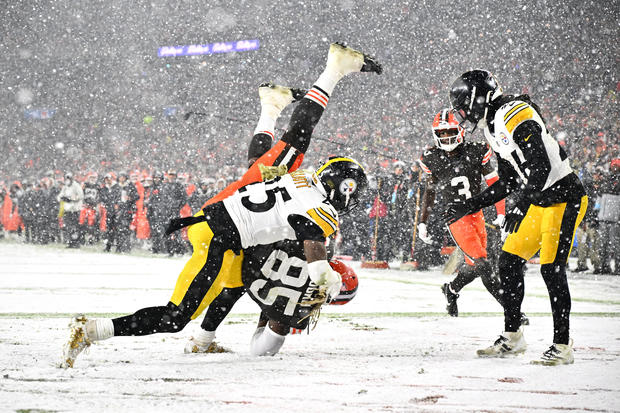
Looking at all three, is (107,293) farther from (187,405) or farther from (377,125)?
(377,125)

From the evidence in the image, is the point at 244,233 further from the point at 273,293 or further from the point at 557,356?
the point at 557,356

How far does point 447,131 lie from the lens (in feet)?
21.2

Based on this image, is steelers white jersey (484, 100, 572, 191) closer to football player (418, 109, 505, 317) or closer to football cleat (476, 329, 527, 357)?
football cleat (476, 329, 527, 357)

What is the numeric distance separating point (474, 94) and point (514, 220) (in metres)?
0.83

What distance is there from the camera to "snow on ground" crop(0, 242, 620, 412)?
2.94 m

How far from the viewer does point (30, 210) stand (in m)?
21.3

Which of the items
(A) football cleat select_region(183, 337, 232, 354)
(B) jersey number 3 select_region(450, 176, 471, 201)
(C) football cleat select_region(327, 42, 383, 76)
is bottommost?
(A) football cleat select_region(183, 337, 232, 354)

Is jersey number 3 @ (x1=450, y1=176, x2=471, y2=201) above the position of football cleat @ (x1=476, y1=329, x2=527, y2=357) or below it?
above

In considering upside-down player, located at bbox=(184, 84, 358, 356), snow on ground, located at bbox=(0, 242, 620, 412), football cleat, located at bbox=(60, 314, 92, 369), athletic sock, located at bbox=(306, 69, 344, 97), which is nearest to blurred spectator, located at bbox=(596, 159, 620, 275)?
snow on ground, located at bbox=(0, 242, 620, 412)

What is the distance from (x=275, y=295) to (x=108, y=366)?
101cm

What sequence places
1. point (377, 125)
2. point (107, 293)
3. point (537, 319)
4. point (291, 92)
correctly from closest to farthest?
point (291, 92) < point (537, 319) < point (107, 293) < point (377, 125)

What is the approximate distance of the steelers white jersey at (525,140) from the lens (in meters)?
4.23

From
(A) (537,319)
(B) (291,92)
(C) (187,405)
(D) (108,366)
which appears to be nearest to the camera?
(C) (187,405)

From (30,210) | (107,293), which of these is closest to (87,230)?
(30,210)
